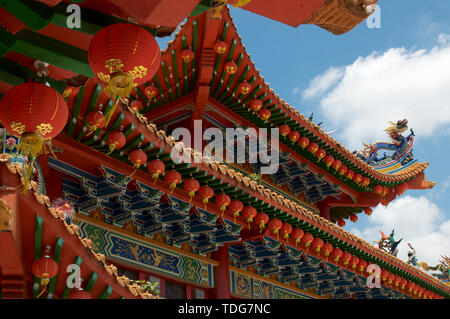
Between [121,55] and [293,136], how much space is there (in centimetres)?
911

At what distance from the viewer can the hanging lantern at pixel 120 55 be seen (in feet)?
13.0

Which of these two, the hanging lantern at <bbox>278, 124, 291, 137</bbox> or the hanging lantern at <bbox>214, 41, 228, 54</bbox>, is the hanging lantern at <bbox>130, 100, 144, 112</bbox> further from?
the hanging lantern at <bbox>278, 124, 291, 137</bbox>

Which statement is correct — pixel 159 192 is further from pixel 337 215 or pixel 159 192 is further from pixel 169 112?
pixel 337 215

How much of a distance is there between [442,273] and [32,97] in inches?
758

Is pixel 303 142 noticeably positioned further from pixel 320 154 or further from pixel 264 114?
pixel 264 114

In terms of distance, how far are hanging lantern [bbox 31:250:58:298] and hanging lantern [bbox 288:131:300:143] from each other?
8.21m

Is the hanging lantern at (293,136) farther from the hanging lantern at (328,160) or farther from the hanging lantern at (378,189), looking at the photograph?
the hanging lantern at (378,189)

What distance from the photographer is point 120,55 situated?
3967 millimetres

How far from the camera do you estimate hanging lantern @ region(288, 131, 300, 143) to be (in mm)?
12766

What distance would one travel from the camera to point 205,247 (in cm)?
986

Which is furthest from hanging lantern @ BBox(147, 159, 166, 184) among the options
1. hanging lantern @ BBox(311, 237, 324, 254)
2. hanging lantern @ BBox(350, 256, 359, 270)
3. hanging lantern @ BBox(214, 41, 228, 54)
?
hanging lantern @ BBox(350, 256, 359, 270)

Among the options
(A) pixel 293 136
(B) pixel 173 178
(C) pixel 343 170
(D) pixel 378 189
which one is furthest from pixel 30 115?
(D) pixel 378 189
